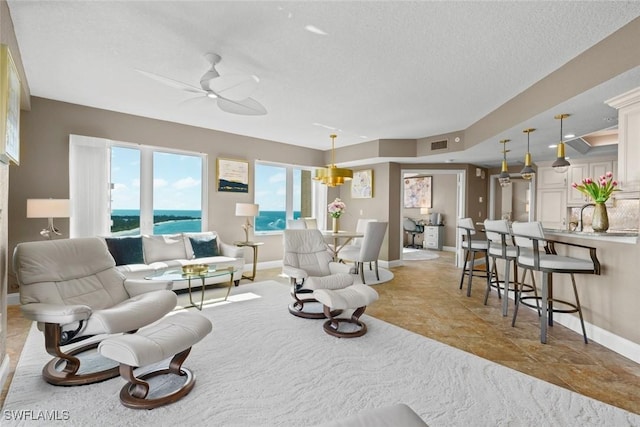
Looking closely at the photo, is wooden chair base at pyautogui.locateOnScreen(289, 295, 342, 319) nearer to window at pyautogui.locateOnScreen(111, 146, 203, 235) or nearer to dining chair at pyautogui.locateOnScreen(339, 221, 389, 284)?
dining chair at pyautogui.locateOnScreen(339, 221, 389, 284)

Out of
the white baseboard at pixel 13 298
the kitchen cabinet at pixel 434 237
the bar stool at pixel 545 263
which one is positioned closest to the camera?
the bar stool at pixel 545 263

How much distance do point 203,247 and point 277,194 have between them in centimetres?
232

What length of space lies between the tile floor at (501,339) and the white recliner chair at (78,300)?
40 cm

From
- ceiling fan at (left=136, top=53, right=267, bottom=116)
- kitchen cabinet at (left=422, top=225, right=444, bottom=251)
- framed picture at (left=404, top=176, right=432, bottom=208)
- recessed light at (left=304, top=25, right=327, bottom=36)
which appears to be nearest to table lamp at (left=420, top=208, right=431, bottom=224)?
framed picture at (left=404, top=176, right=432, bottom=208)

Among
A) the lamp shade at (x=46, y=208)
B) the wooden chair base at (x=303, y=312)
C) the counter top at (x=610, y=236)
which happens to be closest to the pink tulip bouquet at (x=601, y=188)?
the counter top at (x=610, y=236)

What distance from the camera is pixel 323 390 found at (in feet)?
6.89

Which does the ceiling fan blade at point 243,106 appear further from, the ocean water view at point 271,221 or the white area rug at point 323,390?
the ocean water view at point 271,221

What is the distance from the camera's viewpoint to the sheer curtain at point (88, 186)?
433cm

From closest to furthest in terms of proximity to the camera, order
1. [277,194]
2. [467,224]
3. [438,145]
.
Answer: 1. [467,224]
2. [438,145]
3. [277,194]

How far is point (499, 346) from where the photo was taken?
9.23 ft

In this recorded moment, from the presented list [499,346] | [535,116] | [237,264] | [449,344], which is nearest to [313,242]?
[237,264]

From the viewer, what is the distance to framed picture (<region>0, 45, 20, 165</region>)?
1870 millimetres

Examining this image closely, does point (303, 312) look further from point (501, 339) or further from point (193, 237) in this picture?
point (193, 237)

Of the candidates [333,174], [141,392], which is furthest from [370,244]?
[141,392]
